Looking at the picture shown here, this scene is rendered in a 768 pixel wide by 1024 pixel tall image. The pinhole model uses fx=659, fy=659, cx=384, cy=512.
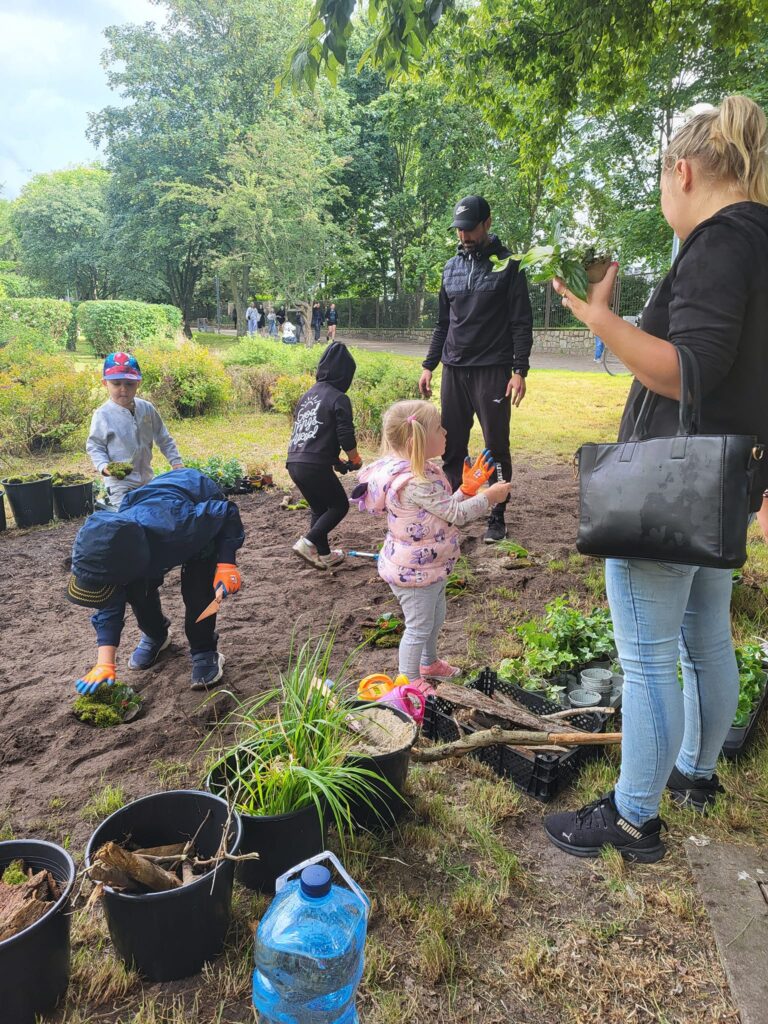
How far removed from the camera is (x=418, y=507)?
3.01m

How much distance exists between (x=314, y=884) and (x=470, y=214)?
14.5 feet

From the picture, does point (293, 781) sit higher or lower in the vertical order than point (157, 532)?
lower

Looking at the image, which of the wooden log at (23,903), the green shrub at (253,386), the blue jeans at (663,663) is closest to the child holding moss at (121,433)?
the wooden log at (23,903)

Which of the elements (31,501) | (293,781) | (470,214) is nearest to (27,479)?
(31,501)

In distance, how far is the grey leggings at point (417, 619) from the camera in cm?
311

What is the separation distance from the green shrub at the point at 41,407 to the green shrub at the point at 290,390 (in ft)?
8.71

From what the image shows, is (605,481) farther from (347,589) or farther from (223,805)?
(347,589)

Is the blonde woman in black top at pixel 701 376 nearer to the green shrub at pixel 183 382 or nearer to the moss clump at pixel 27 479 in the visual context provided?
the moss clump at pixel 27 479

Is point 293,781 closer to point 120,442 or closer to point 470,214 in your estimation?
point 120,442

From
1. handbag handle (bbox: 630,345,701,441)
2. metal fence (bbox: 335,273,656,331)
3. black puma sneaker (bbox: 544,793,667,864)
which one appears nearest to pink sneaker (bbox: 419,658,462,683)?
black puma sneaker (bbox: 544,793,667,864)

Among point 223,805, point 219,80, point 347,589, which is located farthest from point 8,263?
point 223,805

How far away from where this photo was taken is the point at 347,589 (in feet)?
15.6

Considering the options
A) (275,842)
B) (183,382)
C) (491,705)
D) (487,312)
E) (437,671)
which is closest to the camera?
(275,842)

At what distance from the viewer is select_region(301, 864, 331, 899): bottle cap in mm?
1434
